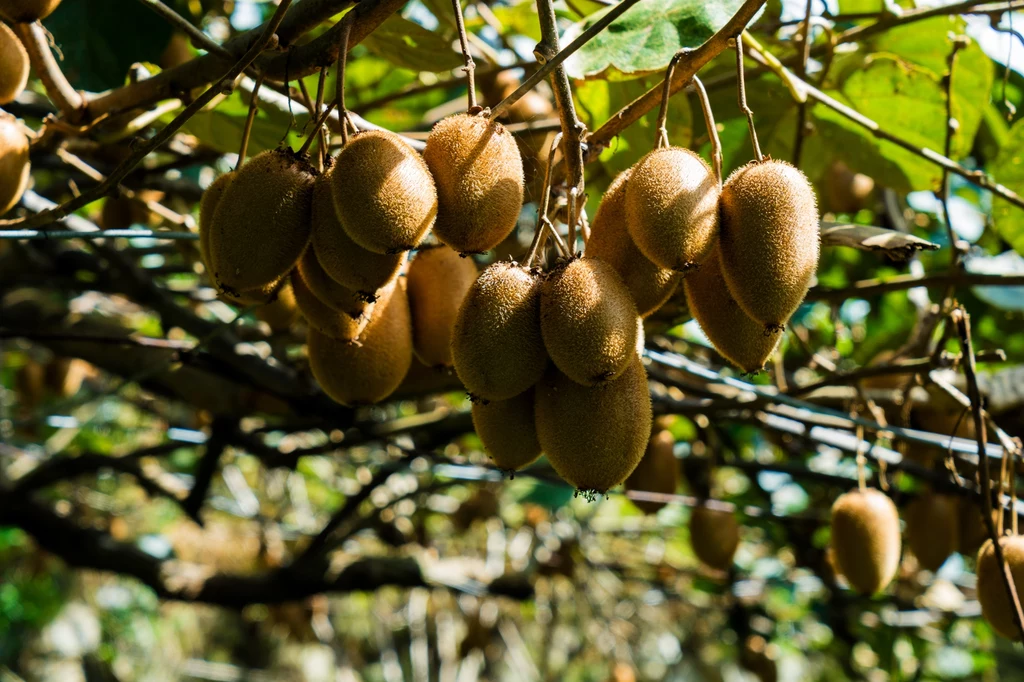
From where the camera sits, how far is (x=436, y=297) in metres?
1.21

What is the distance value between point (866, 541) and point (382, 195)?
1.28 m

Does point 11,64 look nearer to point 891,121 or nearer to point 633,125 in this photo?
point 633,125

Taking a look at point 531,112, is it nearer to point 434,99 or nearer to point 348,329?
point 434,99

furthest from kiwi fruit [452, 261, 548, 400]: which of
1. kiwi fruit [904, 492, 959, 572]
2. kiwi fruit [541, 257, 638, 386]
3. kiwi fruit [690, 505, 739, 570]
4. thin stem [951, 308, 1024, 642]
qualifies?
kiwi fruit [690, 505, 739, 570]

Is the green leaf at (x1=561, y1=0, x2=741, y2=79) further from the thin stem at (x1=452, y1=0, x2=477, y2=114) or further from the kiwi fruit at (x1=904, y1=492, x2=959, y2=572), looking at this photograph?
the kiwi fruit at (x1=904, y1=492, x2=959, y2=572)

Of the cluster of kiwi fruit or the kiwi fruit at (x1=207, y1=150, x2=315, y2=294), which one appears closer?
the kiwi fruit at (x1=207, y1=150, x2=315, y2=294)

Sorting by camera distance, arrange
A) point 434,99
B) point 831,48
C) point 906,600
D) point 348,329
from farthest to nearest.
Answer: point 906,600 < point 434,99 < point 831,48 < point 348,329

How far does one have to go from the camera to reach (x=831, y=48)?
65.7 inches

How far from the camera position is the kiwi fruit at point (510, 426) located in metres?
1.00

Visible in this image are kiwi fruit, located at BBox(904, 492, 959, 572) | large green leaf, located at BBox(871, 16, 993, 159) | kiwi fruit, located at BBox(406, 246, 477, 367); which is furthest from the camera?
kiwi fruit, located at BBox(904, 492, 959, 572)

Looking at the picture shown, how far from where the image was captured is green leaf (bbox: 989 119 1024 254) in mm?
1695

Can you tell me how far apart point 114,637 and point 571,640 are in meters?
3.72

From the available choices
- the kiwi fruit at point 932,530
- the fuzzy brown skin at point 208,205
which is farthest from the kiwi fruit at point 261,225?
the kiwi fruit at point 932,530

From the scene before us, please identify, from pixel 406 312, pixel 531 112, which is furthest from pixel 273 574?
pixel 406 312
